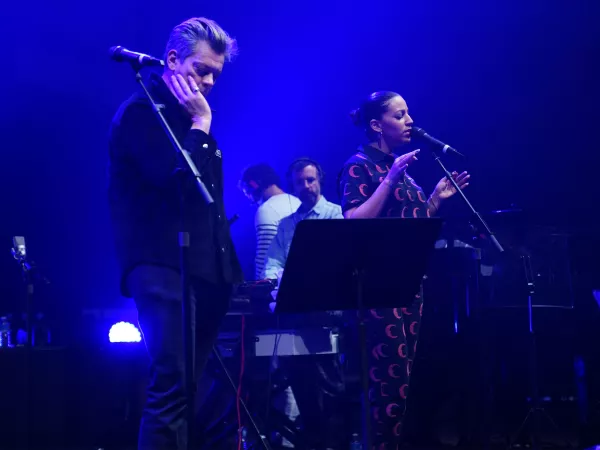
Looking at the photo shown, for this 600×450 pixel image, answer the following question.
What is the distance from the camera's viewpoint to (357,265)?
2143mm

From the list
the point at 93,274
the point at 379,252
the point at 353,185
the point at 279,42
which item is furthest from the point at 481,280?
the point at 93,274

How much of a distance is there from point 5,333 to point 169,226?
3.36 m

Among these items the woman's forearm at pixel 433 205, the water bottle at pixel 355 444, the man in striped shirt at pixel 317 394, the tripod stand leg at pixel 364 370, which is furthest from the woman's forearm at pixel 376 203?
the water bottle at pixel 355 444

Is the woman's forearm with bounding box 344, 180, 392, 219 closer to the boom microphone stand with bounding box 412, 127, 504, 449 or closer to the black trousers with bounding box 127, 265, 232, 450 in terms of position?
the boom microphone stand with bounding box 412, 127, 504, 449

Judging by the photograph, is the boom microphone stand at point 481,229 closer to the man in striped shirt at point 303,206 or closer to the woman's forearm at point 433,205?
the woman's forearm at point 433,205

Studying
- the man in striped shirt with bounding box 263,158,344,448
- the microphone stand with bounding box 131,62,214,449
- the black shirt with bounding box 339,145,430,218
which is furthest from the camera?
the man in striped shirt with bounding box 263,158,344,448

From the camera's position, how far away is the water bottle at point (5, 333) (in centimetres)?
481

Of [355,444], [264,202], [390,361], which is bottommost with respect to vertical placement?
[355,444]

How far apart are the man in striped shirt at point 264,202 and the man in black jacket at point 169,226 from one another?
2.15 metres

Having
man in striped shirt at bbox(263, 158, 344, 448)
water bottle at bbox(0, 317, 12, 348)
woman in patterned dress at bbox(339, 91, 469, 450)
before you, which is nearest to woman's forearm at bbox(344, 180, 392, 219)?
woman in patterned dress at bbox(339, 91, 469, 450)

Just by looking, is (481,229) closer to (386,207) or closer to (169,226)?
(386,207)

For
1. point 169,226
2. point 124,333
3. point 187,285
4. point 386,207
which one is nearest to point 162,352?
point 187,285

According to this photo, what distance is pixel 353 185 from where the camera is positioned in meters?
2.81

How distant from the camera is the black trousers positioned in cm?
188
